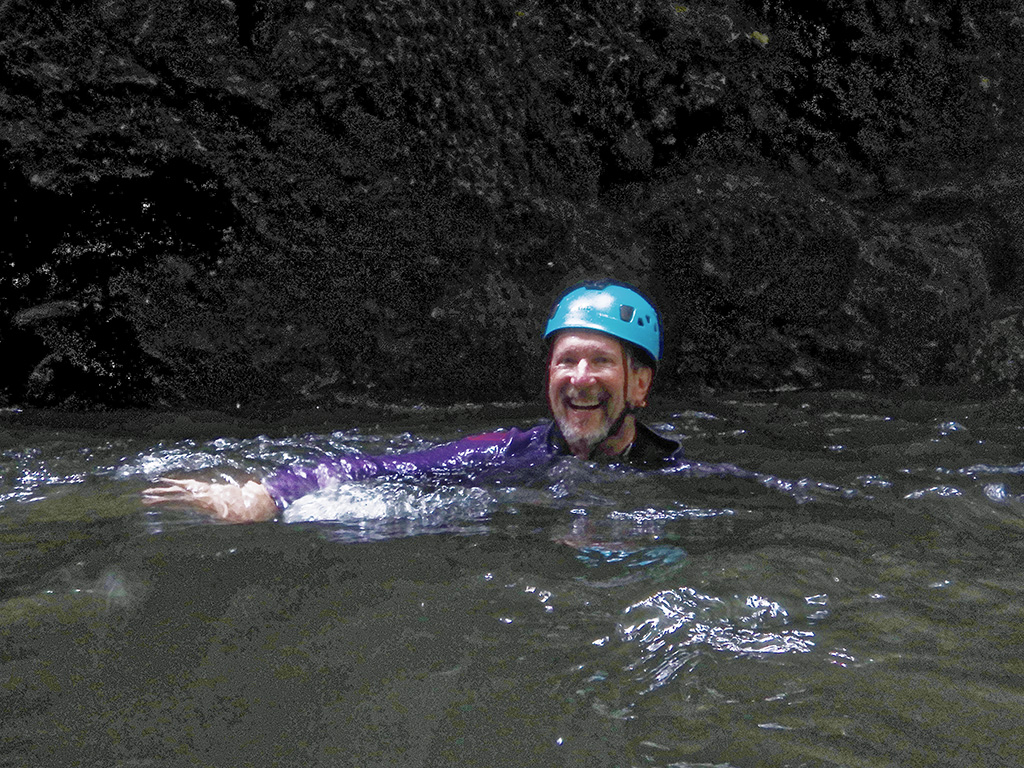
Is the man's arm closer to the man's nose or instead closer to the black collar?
the black collar

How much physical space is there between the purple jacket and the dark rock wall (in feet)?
3.82

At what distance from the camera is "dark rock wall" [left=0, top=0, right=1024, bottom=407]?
5.08 meters

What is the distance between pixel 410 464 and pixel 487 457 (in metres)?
0.37

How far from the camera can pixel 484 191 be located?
5.37 m

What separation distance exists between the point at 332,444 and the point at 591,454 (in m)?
1.47

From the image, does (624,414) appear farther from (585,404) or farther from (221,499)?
(221,499)

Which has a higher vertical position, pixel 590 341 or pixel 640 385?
pixel 590 341

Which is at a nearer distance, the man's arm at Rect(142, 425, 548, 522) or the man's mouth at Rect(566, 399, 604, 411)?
the man's arm at Rect(142, 425, 548, 522)

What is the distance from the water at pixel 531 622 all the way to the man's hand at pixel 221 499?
106 millimetres

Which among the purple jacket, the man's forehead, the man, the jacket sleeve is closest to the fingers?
the jacket sleeve

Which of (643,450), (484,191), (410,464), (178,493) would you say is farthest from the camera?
(484,191)

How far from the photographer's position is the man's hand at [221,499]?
350 cm

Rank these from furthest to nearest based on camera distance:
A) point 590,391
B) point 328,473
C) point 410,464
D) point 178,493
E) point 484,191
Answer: point 484,191
point 590,391
point 410,464
point 328,473
point 178,493

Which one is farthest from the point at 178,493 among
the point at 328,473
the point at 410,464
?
the point at 410,464
